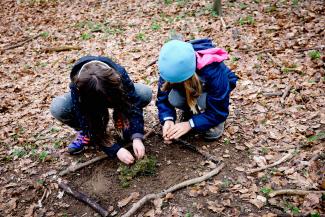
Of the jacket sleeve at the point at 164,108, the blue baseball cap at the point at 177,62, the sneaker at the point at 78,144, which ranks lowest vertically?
the sneaker at the point at 78,144

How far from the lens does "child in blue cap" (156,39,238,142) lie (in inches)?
117

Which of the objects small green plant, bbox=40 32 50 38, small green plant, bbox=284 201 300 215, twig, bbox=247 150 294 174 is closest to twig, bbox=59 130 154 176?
twig, bbox=247 150 294 174

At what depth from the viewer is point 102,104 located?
3.10 metres

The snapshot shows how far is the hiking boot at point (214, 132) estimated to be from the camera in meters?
3.85

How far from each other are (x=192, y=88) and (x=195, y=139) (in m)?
0.98

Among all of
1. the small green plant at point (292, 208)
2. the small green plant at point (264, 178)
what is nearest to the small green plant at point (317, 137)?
the small green plant at point (264, 178)

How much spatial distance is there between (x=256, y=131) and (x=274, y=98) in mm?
860

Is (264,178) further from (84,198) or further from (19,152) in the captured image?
(19,152)

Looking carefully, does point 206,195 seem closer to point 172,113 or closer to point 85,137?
point 172,113

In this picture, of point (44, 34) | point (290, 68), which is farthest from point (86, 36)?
point (290, 68)

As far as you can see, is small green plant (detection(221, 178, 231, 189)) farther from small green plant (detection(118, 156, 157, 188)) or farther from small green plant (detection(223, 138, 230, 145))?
small green plant (detection(118, 156, 157, 188))

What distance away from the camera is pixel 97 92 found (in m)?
2.67

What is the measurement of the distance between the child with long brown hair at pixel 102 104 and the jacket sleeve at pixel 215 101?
72cm

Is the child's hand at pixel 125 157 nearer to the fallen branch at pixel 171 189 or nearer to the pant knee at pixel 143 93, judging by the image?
the fallen branch at pixel 171 189
